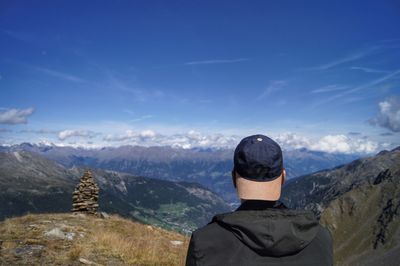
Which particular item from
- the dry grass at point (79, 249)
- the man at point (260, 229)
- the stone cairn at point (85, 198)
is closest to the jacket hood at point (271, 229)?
the man at point (260, 229)

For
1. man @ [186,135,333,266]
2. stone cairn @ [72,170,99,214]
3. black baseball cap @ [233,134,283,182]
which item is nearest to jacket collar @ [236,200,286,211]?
man @ [186,135,333,266]

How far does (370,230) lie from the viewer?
629ft

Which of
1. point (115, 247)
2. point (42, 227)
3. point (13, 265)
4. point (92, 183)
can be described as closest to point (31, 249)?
point (13, 265)

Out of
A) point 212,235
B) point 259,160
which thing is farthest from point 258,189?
point 212,235

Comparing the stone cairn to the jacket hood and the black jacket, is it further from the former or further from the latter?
the jacket hood

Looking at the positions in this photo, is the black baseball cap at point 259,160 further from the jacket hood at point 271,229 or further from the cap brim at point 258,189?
the jacket hood at point 271,229

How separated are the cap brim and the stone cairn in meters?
26.7

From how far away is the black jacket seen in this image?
12.2ft

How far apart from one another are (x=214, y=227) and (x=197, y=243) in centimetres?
24

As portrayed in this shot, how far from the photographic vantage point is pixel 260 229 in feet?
12.1

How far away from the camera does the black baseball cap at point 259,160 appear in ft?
13.6

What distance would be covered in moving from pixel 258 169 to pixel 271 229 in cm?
70

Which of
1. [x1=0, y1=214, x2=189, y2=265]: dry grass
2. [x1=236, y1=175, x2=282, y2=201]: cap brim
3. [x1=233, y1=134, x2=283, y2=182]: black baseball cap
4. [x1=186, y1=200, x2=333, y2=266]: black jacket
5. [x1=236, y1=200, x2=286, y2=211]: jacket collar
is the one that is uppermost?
[x1=233, y1=134, x2=283, y2=182]: black baseball cap

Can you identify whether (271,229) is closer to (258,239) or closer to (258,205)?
(258,239)
